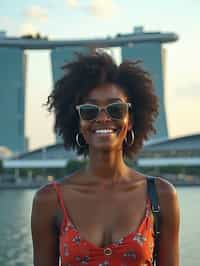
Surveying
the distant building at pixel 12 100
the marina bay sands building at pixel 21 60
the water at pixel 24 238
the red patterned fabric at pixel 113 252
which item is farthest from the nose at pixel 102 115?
the distant building at pixel 12 100

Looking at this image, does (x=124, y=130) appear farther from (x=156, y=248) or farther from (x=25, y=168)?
(x=25, y=168)

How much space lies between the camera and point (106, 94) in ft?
5.29

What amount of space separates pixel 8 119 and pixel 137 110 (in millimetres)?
64999

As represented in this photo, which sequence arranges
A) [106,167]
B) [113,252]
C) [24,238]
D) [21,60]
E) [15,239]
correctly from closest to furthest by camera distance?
[113,252] → [106,167] → [15,239] → [24,238] → [21,60]

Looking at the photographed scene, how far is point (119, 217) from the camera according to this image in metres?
1.55

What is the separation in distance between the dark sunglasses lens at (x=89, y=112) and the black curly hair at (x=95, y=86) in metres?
0.05

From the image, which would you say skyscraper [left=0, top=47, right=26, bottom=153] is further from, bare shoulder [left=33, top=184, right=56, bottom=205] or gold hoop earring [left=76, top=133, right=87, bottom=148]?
bare shoulder [left=33, top=184, right=56, bottom=205]

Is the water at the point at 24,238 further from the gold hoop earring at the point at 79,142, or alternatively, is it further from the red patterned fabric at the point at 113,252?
the red patterned fabric at the point at 113,252

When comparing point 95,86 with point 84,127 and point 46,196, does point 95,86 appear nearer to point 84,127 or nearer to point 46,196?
point 84,127

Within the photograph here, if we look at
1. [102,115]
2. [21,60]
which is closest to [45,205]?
[102,115]

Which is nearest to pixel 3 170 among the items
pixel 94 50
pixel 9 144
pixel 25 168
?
pixel 25 168

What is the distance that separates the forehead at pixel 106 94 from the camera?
1604 mm

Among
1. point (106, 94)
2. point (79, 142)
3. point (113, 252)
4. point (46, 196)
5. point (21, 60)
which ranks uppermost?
point (21, 60)

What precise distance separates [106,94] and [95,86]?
0.12 feet
